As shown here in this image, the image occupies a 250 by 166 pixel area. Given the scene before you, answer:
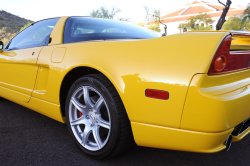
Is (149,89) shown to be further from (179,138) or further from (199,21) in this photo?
(199,21)

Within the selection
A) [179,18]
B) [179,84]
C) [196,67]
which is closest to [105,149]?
[179,84]

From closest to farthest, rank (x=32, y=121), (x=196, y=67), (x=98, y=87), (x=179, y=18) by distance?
(x=196, y=67)
(x=98, y=87)
(x=32, y=121)
(x=179, y=18)

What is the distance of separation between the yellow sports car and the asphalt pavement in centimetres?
17

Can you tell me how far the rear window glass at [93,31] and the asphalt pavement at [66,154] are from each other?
1.07 meters

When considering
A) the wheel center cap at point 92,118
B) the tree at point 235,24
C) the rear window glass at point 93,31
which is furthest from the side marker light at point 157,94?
the tree at point 235,24

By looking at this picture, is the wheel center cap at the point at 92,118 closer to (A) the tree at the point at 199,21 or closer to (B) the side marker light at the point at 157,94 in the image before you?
(B) the side marker light at the point at 157,94

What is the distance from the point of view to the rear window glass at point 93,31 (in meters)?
2.12

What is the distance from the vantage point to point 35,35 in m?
2.77

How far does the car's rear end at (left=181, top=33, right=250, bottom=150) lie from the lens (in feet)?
3.94

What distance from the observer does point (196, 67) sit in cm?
124

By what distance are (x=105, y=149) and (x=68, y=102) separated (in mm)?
575

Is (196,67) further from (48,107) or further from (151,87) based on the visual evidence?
(48,107)

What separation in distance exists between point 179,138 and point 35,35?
2.35 meters

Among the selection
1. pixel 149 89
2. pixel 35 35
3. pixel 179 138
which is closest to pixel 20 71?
pixel 35 35
